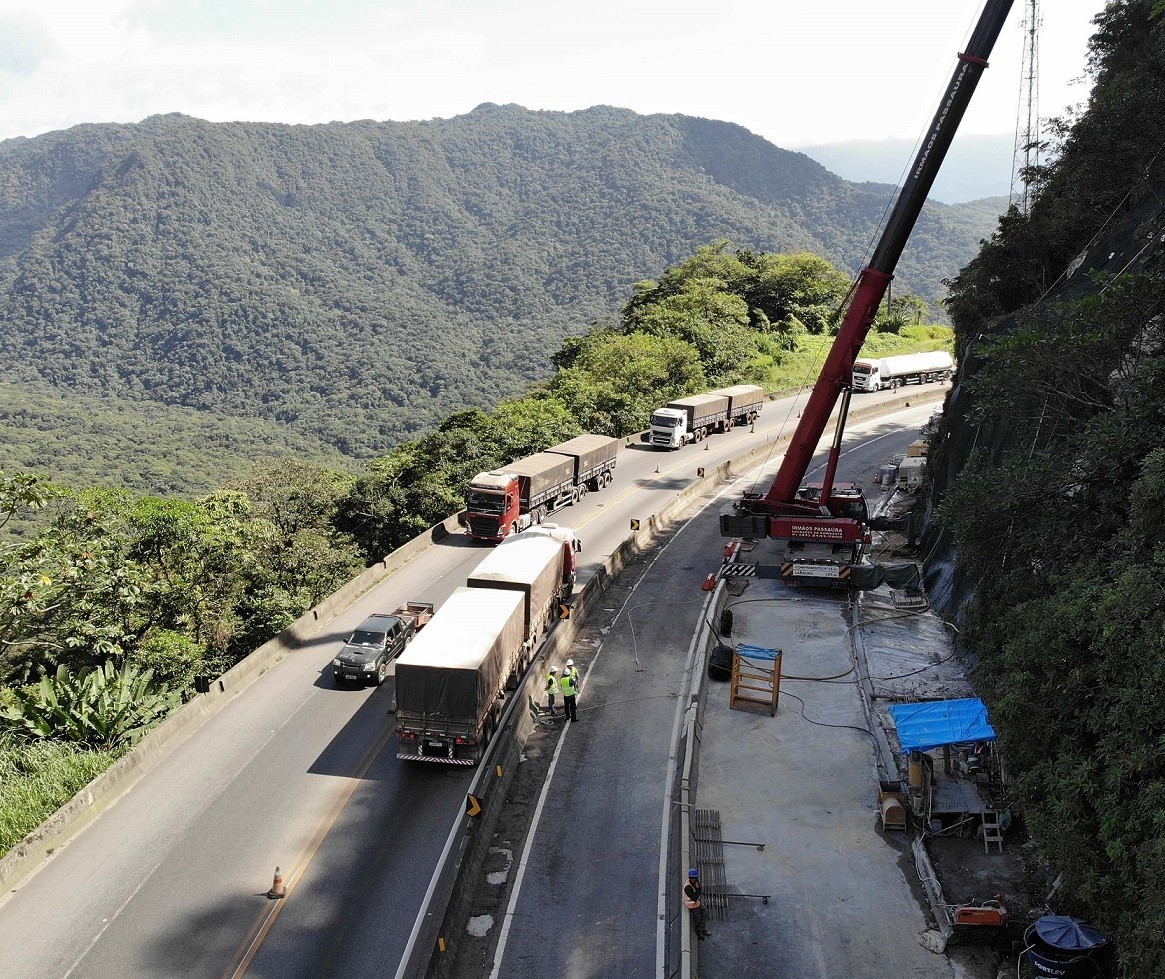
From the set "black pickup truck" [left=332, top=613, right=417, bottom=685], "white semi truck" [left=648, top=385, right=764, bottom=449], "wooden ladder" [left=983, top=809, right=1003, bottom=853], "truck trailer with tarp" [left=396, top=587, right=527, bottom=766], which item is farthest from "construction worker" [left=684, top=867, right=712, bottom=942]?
"white semi truck" [left=648, top=385, right=764, bottom=449]

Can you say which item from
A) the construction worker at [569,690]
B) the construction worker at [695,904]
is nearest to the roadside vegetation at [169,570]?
the construction worker at [569,690]

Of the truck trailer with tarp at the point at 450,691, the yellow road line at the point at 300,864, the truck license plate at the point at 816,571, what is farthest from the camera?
the truck license plate at the point at 816,571

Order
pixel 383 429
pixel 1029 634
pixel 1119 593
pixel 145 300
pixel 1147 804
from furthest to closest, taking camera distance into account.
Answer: pixel 145 300 → pixel 383 429 → pixel 1029 634 → pixel 1119 593 → pixel 1147 804

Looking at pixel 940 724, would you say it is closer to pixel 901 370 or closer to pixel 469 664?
pixel 469 664

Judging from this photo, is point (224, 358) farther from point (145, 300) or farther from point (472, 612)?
point (472, 612)

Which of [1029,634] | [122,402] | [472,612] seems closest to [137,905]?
[472,612]

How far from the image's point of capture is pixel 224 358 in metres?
161

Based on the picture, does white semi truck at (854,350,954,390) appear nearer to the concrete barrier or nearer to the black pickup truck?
the concrete barrier

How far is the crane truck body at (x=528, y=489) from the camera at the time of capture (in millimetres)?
38156

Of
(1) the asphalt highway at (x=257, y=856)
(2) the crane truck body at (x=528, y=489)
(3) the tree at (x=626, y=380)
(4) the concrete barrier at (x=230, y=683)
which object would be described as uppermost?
(3) the tree at (x=626, y=380)

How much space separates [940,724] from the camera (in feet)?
62.4

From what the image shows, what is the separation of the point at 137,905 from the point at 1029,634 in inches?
648

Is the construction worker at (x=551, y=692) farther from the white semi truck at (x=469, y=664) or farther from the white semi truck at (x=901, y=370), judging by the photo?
the white semi truck at (x=901, y=370)

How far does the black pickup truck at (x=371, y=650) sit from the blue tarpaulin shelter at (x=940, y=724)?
14.0 m
